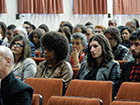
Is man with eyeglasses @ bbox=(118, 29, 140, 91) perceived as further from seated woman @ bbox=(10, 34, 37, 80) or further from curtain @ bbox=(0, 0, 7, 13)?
curtain @ bbox=(0, 0, 7, 13)

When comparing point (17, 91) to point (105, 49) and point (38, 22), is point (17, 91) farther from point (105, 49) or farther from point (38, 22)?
point (38, 22)

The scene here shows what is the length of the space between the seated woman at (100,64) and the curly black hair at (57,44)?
296mm

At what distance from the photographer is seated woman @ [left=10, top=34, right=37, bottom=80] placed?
5.00 m

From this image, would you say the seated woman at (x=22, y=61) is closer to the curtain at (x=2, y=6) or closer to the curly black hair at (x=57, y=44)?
the curly black hair at (x=57, y=44)

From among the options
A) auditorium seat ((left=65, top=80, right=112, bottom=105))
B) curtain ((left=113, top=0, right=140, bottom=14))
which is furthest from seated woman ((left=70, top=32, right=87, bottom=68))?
curtain ((left=113, top=0, right=140, bottom=14))

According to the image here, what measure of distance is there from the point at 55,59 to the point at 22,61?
21.6 inches

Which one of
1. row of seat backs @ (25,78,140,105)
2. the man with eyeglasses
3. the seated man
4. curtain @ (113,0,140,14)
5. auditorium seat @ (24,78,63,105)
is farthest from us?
curtain @ (113,0,140,14)

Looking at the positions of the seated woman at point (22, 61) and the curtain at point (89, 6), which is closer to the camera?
the seated woman at point (22, 61)

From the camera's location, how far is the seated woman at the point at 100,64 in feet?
14.8

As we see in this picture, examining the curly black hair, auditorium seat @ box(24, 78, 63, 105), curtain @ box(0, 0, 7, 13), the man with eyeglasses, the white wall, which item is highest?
curtain @ box(0, 0, 7, 13)

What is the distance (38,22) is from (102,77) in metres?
8.23

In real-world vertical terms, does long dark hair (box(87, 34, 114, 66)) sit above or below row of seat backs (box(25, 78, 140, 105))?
above

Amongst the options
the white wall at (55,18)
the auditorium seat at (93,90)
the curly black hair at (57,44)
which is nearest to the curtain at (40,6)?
the white wall at (55,18)

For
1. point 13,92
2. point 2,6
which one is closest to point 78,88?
point 13,92
